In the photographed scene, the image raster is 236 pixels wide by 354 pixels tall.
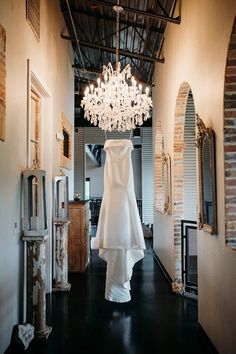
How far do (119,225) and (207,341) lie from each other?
6.07 feet

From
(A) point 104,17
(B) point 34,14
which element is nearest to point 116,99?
(B) point 34,14

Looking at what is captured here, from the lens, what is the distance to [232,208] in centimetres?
284

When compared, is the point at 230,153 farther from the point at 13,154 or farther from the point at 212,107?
the point at 13,154

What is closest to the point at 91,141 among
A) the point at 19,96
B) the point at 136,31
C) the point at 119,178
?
the point at 136,31

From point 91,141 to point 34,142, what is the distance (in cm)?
886

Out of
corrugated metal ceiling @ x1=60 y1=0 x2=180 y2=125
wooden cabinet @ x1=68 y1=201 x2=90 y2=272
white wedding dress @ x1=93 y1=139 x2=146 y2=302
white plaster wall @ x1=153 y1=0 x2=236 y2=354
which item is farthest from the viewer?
wooden cabinet @ x1=68 y1=201 x2=90 y2=272

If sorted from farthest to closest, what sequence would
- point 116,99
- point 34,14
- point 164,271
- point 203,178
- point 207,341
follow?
point 164,271
point 116,99
point 34,14
point 203,178
point 207,341

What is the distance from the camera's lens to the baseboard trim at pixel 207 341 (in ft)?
10.5

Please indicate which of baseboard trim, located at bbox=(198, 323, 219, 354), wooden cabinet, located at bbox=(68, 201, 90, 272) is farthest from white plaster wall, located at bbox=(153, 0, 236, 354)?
wooden cabinet, located at bbox=(68, 201, 90, 272)

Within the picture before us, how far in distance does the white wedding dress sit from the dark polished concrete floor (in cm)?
39

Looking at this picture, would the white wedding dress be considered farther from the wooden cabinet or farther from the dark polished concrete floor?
the wooden cabinet

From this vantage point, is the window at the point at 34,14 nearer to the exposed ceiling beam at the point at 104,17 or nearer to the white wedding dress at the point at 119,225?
the white wedding dress at the point at 119,225

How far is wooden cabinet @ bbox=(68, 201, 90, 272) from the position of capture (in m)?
6.53

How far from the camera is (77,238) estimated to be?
6590 mm
